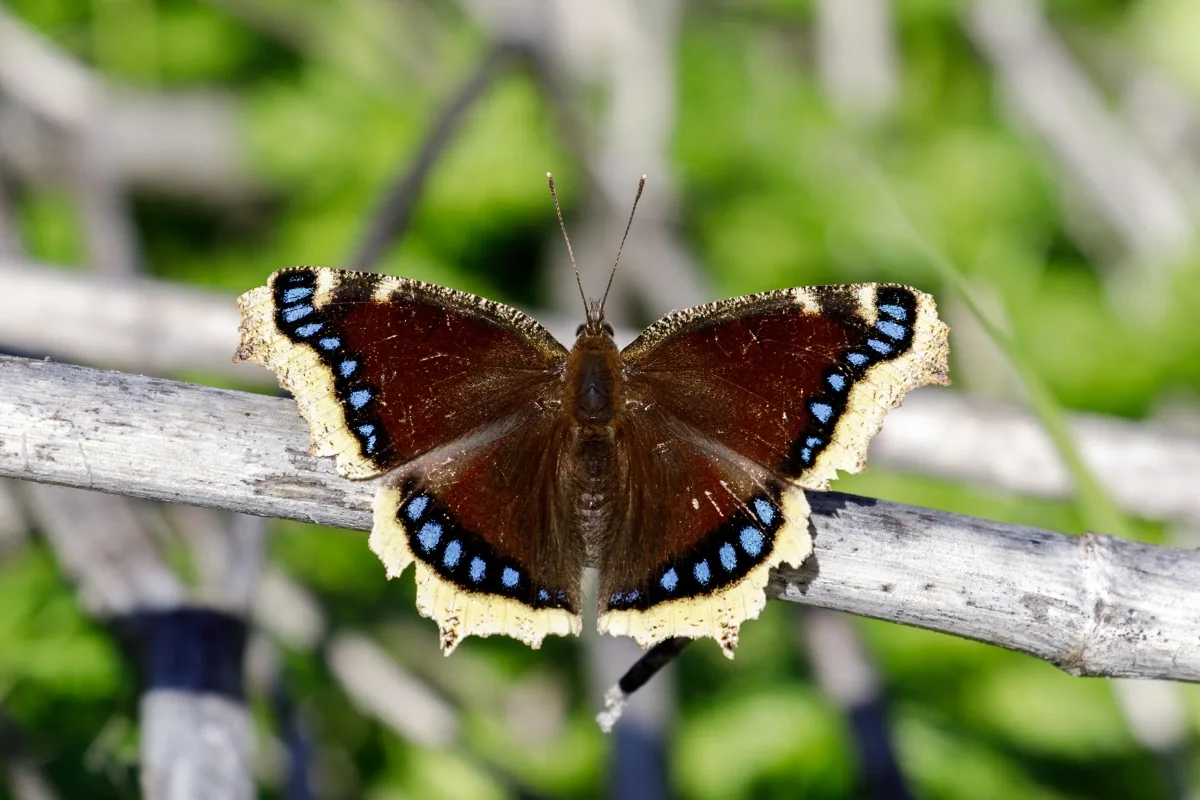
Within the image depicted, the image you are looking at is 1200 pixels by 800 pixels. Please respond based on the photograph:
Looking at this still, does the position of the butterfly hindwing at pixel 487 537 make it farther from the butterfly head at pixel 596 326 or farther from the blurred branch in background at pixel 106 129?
the blurred branch in background at pixel 106 129

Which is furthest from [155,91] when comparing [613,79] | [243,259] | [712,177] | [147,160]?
[712,177]

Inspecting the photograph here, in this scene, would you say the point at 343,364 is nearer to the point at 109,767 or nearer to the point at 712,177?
the point at 109,767

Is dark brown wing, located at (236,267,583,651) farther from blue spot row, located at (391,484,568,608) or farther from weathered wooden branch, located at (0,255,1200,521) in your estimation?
weathered wooden branch, located at (0,255,1200,521)

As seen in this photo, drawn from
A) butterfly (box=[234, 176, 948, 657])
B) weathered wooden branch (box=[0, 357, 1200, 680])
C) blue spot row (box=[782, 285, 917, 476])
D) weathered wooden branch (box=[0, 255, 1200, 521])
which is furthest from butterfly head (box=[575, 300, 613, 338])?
weathered wooden branch (box=[0, 255, 1200, 521])

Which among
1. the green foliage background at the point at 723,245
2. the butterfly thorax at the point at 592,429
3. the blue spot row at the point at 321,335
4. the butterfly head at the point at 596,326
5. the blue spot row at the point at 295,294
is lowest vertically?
A: the green foliage background at the point at 723,245

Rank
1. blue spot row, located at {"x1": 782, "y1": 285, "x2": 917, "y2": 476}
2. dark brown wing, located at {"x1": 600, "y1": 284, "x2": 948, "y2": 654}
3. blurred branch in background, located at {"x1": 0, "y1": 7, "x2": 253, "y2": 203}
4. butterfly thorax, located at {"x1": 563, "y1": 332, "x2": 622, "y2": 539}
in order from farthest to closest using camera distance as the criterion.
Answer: blurred branch in background, located at {"x1": 0, "y1": 7, "x2": 253, "y2": 203} < butterfly thorax, located at {"x1": 563, "y1": 332, "x2": 622, "y2": 539} < blue spot row, located at {"x1": 782, "y1": 285, "x2": 917, "y2": 476} < dark brown wing, located at {"x1": 600, "y1": 284, "x2": 948, "y2": 654}

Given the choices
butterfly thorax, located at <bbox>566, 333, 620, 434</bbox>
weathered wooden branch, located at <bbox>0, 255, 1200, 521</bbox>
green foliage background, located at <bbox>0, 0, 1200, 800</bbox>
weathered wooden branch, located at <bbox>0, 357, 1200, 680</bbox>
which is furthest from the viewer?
green foliage background, located at <bbox>0, 0, 1200, 800</bbox>

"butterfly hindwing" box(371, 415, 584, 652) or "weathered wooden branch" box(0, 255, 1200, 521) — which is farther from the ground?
"butterfly hindwing" box(371, 415, 584, 652)

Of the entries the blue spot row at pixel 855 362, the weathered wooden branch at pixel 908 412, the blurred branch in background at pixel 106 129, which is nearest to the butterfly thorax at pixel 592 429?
the blue spot row at pixel 855 362
